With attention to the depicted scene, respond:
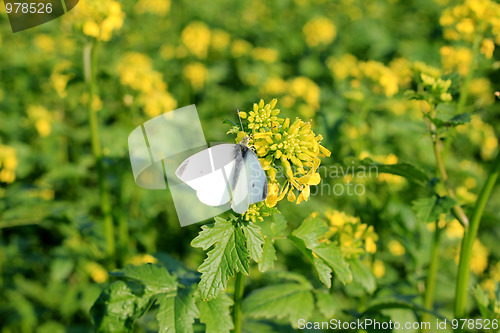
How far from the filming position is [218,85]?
618cm

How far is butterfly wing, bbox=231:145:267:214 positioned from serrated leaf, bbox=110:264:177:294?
559mm

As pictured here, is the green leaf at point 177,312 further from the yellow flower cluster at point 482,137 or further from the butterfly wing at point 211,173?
the yellow flower cluster at point 482,137

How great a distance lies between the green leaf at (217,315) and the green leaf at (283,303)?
13.0 inches

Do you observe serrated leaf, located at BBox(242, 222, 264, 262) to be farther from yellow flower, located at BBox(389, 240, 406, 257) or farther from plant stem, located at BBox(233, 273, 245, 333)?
yellow flower, located at BBox(389, 240, 406, 257)

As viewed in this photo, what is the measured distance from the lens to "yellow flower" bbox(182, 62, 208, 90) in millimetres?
5523

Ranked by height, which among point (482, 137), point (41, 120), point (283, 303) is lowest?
point (482, 137)

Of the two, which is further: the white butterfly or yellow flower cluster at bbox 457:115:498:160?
yellow flower cluster at bbox 457:115:498:160

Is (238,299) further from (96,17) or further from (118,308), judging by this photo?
(96,17)

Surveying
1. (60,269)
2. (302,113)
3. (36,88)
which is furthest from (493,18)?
(36,88)

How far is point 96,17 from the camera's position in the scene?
9.05ft

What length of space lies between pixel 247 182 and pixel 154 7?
653 centimetres

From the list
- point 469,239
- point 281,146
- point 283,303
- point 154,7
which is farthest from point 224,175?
point 154,7

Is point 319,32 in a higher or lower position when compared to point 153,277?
lower

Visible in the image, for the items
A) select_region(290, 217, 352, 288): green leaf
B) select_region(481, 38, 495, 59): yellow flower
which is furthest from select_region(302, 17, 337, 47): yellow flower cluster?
select_region(290, 217, 352, 288): green leaf
